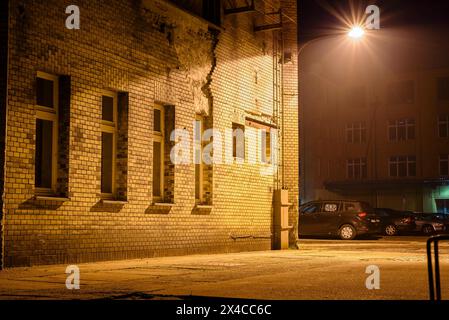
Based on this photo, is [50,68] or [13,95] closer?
[13,95]

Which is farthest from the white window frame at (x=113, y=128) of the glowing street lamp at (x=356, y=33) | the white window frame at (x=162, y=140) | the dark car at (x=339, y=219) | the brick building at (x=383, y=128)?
the brick building at (x=383, y=128)

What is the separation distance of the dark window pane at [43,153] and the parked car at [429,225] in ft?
93.6

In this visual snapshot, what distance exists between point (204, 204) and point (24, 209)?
6.38m

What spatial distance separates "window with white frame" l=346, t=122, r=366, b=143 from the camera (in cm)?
5912

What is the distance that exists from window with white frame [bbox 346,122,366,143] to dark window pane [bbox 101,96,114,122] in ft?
150

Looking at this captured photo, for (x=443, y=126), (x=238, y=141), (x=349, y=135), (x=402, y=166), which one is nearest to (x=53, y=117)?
(x=238, y=141)

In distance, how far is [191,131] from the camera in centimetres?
1764

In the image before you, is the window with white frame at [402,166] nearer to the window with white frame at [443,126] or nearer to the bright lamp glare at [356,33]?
the window with white frame at [443,126]

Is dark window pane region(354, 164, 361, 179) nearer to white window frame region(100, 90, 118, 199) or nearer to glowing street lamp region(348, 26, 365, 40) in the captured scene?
glowing street lamp region(348, 26, 365, 40)

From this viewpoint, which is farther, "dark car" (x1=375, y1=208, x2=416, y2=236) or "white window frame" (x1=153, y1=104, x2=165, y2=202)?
"dark car" (x1=375, y1=208, x2=416, y2=236)

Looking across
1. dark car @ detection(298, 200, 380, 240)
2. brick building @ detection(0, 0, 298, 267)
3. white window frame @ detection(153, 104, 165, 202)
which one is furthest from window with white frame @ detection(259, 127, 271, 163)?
dark car @ detection(298, 200, 380, 240)

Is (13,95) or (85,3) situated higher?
(85,3)
